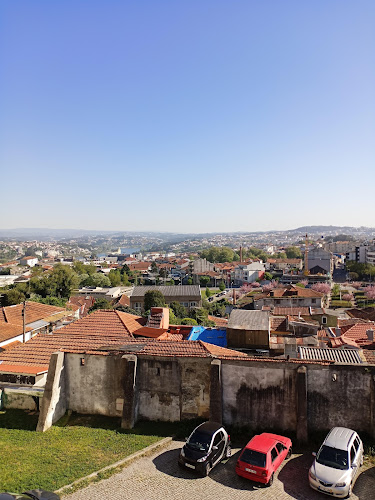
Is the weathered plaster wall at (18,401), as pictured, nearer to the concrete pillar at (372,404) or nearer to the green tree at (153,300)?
the concrete pillar at (372,404)

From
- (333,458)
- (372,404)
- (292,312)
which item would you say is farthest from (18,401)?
(292,312)

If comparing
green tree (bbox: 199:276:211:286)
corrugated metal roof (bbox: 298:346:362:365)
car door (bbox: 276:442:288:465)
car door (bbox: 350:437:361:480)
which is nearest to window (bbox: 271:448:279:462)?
car door (bbox: 276:442:288:465)

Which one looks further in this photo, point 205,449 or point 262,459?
point 205,449

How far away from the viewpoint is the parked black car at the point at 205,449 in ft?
32.4

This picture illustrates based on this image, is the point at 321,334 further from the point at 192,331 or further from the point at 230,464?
the point at 230,464

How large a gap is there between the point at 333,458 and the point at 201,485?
3556mm

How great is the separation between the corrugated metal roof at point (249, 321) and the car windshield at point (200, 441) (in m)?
9.30

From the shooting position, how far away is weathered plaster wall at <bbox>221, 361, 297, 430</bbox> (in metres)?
11.9

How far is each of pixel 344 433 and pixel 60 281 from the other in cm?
5564

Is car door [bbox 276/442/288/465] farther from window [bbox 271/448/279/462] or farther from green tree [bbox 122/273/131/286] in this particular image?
green tree [bbox 122/273/131/286]

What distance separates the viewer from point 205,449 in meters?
10.1

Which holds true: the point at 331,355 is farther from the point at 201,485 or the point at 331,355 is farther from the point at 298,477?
the point at 201,485

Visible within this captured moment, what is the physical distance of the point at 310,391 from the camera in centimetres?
1174

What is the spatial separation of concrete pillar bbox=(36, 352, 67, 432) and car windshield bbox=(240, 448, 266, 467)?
22.8 feet
